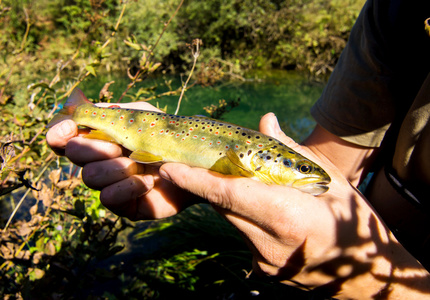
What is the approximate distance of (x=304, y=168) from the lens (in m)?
2.25

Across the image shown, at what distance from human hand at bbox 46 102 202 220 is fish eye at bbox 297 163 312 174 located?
1.43 metres

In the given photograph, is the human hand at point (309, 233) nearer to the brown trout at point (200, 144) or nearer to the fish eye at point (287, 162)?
the brown trout at point (200, 144)

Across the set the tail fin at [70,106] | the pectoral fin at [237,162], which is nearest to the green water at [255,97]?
the tail fin at [70,106]

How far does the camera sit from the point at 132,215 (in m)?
2.55

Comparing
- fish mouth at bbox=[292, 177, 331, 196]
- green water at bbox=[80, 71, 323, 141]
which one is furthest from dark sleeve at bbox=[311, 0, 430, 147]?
green water at bbox=[80, 71, 323, 141]

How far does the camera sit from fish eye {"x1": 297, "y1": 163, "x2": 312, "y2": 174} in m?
2.22

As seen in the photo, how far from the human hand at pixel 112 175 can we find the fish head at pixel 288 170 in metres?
1.11

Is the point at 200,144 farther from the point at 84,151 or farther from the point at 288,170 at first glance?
the point at 84,151

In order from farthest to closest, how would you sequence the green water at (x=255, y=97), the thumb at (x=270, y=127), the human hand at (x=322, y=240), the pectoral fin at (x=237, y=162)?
the green water at (x=255, y=97) → the thumb at (x=270, y=127) → the pectoral fin at (x=237, y=162) → the human hand at (x=322, y=240)

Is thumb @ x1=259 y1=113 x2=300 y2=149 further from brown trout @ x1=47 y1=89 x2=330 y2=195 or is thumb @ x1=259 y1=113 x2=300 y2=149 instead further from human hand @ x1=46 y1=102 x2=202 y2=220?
human hand @ x1=46 y1=102 x2=202 y2=220

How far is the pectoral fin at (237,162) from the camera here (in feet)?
7.24

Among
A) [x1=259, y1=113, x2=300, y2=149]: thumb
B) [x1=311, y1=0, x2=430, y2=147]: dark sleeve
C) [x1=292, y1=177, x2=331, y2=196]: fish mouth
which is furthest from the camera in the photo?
[x1=259, y1=113, x2=300, y2=149]: thumb

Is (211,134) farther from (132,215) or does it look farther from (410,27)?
(410,27)

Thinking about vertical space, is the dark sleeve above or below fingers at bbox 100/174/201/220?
above
